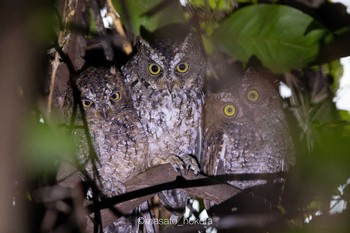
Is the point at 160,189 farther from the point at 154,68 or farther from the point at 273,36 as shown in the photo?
the point at 273,36

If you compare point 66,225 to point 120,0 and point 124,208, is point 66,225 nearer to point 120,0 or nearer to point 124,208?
point 124,208

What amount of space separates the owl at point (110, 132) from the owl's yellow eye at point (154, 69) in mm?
152

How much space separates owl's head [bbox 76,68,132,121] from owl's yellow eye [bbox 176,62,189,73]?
27cm

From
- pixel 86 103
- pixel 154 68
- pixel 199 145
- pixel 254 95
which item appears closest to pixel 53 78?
pixel 86 103

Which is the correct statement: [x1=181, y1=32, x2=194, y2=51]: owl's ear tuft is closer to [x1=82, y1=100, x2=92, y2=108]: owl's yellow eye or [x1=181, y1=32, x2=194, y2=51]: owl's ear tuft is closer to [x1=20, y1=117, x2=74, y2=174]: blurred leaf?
[x1=82, y1=100, x2=92, y2=108]: owl's yellow eye

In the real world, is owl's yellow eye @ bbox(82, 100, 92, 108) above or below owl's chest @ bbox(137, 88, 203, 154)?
above

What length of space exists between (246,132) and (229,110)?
0.14m

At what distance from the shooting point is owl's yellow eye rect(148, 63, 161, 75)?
2.14 m

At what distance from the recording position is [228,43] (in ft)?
7.12

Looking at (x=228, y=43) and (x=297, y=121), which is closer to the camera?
(x=228, y=43)

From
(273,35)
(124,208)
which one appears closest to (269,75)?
(273,35)

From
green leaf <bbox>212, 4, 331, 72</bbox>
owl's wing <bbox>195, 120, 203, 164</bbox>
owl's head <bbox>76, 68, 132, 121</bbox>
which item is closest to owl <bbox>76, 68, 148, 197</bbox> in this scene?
owl's head <bbox>76, 68, 132, 121</bbox>

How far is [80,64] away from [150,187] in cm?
88

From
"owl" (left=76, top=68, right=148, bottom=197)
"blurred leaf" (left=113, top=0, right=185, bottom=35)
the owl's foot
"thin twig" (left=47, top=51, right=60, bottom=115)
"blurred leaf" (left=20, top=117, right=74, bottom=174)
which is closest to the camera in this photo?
"blurred leaf" (left=20, top=117, right=74, bottom=174)
